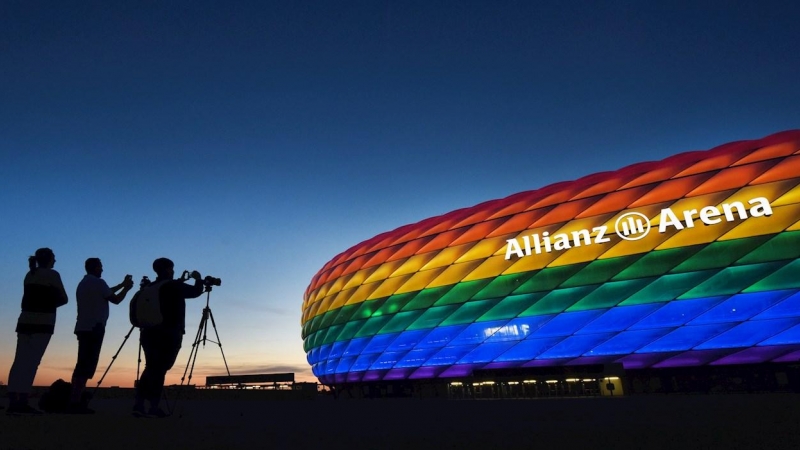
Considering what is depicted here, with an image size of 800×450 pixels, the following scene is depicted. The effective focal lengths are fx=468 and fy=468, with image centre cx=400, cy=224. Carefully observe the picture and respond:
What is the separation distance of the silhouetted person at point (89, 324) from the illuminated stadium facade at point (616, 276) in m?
13.1

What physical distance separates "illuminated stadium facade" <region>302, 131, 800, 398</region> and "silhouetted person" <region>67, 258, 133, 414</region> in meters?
13.1

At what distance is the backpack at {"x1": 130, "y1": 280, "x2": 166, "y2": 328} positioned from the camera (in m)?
4.79

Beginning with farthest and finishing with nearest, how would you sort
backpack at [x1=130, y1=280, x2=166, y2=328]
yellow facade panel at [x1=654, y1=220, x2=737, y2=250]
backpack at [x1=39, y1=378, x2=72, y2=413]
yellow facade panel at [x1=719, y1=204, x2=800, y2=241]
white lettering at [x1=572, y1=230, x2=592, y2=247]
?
1. white lettering at [x1=572, y1=230, x2=592, y2=247]
2. yellow facade panel at [x1=654, y1=220, x2=737, y2=250]
3. yellow facade panel at [x1=719, y1=204, x2=800, y2=241]
4. backpack at [x1=39, y1=378, x2=72, y2=413]
5. backpack at [x1=130, y1=280, x2=166, y2=328]

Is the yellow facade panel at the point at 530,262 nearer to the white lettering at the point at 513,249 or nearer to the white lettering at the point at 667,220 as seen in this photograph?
the white lettering at the point at 513,249

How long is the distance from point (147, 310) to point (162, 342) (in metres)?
0.36

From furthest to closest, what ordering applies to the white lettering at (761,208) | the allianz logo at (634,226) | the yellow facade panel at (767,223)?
the allianz logo at (634,226) < the white lettering at (761,208) < the yellow facade panel at (767,223)

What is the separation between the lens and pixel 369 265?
22.1 metres

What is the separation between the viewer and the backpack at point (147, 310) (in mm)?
4785

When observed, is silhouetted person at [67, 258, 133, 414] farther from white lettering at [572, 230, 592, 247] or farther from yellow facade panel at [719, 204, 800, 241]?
yellow facade panel at [719, 204, 800, 241]

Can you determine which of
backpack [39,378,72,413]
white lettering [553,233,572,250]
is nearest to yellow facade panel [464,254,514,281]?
white lettering [553,233,572,250]

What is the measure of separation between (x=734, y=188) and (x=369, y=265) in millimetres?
14388

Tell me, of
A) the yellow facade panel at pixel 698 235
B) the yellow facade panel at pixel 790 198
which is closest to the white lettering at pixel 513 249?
the yellow facade panel at pixel 698 235

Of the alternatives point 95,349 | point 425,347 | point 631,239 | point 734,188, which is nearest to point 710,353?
point 631,239

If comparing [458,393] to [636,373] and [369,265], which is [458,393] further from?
[369,265]
